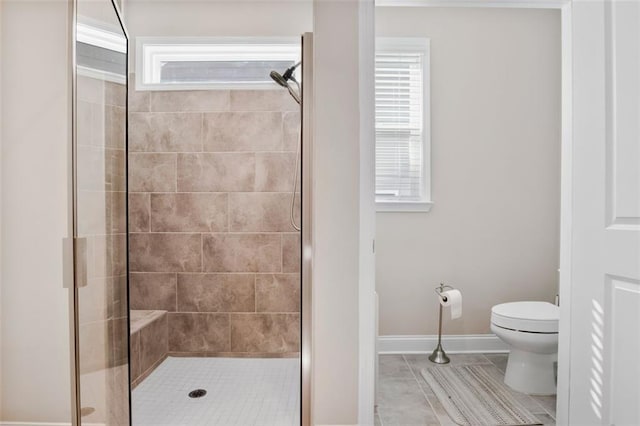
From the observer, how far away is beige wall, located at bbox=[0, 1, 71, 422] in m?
1.84

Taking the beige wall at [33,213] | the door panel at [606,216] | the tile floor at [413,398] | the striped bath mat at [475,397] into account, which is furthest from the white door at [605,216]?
the beige wall at [33,213]

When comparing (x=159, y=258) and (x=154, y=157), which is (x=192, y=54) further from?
(x=159, y=258)

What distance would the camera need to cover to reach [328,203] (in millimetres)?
1768

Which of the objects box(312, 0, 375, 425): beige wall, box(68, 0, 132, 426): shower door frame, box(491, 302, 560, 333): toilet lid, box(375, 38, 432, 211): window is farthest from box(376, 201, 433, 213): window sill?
box(68, 0, 132, 426): shower door frame

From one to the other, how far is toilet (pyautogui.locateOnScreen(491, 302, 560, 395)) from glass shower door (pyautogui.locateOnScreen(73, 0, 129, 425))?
79.1 inches

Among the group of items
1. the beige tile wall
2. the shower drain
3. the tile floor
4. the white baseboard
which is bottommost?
the tile floor

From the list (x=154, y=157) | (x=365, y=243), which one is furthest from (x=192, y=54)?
(x=365, y=243)

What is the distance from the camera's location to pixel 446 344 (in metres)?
2.97

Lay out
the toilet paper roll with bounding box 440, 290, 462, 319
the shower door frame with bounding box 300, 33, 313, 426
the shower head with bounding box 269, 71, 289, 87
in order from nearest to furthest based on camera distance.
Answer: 1. the shower door frame with bounding box 300, 33, 313, 426
2. the shower head with bounding box 269, 71, 289, 87
3. the toilet paper roll with bounding box 440, 290, 462, 319

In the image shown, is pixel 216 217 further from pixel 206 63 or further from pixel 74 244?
pixel 74 244

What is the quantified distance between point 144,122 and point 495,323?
2593 millimetres

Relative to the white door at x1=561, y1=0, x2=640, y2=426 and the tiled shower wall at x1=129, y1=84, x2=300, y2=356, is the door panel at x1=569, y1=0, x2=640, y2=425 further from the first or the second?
the tiled shower wall at x1=129, y1=84, x2=300, y2=356

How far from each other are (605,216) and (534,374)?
1203mm

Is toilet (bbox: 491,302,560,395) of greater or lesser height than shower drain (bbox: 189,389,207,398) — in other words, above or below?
above
